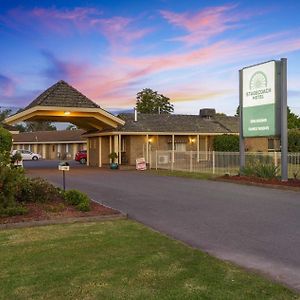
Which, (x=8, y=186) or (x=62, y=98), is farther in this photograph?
(x=62, y=98)

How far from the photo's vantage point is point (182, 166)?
99.1 ft

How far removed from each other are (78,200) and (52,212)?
3.72ft

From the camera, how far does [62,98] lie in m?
33.1

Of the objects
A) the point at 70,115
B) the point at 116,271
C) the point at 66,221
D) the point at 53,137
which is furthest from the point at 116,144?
the point at 53,137

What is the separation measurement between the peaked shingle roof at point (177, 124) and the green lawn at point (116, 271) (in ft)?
91.4

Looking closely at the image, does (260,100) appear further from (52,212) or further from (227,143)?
(227,143)

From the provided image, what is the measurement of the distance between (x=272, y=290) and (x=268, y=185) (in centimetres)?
1316

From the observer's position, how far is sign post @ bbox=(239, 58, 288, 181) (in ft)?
63.3

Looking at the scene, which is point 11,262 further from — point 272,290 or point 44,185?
point 44,185

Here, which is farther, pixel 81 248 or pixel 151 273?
pixel 81 248

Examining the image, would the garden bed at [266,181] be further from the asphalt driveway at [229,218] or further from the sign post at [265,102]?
the asphalt driveway at [229,218]

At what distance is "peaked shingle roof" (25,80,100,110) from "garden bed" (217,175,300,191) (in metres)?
15.2

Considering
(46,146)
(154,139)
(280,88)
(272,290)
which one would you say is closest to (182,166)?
(154,139)

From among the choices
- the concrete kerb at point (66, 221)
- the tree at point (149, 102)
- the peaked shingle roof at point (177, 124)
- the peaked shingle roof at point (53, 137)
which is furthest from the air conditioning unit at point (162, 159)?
the tree at point (149, 102)
